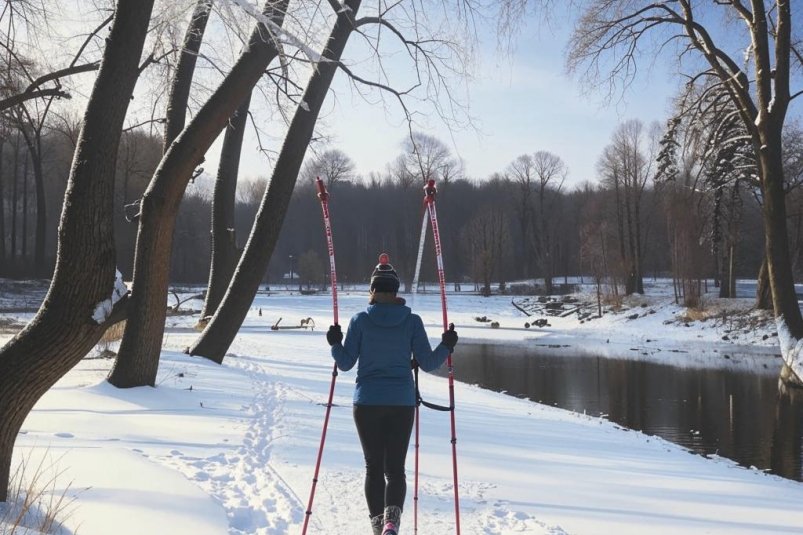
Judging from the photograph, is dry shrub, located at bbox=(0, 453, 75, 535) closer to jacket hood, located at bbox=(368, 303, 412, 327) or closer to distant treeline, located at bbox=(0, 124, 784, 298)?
jacket hood, located at bbox=(368, 303, 412, 327)

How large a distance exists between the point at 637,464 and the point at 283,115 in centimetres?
749

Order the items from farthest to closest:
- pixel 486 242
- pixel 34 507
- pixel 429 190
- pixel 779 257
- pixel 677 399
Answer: pixel 486 242, pixel 779 257, pixel 677 399, pixel 429 190, pixel 34 507

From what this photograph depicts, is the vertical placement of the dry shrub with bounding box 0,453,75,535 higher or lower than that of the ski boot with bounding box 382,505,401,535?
higher

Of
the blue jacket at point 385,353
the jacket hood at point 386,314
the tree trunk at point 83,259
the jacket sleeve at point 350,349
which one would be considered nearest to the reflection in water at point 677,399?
the blue jacket at point 385,353

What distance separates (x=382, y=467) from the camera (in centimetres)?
373

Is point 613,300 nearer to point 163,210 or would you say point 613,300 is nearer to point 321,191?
point 163,210

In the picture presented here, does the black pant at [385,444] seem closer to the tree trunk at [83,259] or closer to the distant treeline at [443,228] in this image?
the tree trunk at [83,259]

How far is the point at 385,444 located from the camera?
3.70m

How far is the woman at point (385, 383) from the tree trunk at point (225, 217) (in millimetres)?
8687

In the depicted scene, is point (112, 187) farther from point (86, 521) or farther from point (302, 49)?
point (86, 521)

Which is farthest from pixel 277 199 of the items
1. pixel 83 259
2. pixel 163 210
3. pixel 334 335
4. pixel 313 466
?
pixel 334 335

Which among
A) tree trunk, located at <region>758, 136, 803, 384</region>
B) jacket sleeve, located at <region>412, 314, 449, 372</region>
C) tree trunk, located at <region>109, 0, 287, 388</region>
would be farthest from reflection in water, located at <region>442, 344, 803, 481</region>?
tree trunk, located at <region>109, 0, 287, 388</region>

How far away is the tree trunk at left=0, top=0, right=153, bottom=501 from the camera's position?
11.8 ft

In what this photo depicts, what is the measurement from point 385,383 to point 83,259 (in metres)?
2.00
